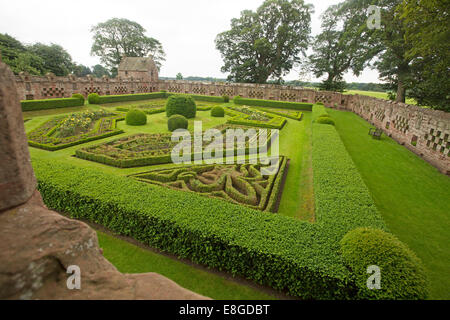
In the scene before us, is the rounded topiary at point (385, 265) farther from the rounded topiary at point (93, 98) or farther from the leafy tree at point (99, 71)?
the leafy tree at point (99, 71)

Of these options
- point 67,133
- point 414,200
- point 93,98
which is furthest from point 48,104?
point 414,200

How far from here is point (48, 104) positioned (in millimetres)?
20078

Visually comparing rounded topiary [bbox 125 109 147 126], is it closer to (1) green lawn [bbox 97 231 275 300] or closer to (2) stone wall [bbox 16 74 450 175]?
(1) green lawn [bbox 97 231 275 300]

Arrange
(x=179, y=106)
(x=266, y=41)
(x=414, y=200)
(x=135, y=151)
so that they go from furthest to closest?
1. (x=266, y=41)
2. (x=179, y=106)
3. (x=135, y=151)
4. (x=414, y=200)

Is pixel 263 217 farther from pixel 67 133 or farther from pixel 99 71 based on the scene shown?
pixel 99 71

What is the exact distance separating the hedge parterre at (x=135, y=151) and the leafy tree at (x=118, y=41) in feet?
129

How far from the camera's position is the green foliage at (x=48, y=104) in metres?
18.5

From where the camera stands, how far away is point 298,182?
8.47m

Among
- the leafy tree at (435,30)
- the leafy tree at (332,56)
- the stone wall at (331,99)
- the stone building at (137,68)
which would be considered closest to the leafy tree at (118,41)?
the stone building at (137,68)

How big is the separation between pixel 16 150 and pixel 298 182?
8071 mm

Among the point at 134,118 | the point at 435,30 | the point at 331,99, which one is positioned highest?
the point at 435,30

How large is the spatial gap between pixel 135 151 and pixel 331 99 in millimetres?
28821

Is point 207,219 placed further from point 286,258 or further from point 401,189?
point 401,189

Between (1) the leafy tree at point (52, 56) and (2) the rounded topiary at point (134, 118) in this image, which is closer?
(2) the rounded topiary at point (134, 118)
